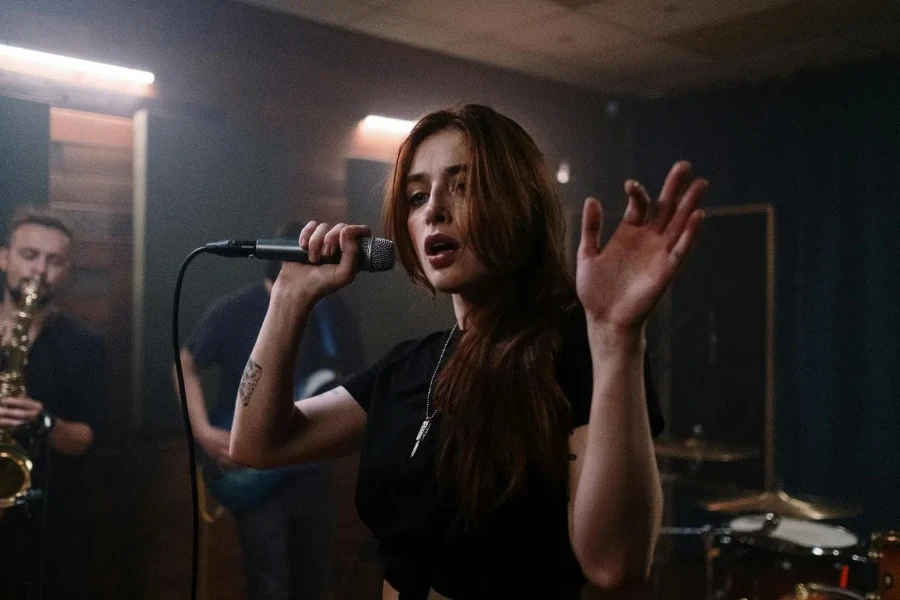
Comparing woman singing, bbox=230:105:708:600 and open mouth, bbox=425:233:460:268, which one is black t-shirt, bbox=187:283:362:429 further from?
open mouth, bbox=425:233:460:268

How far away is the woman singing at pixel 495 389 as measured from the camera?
0.81 meters

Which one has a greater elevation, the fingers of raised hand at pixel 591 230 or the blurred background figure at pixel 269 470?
the fingers of raised hand at pixel 591 230

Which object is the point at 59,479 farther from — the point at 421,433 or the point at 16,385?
the point at 421,433

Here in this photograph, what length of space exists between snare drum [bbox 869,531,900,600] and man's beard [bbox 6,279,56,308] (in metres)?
2.69

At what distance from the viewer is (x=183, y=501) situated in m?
2.55

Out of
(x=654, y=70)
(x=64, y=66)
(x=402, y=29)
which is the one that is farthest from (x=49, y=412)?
(x=654, y=70)

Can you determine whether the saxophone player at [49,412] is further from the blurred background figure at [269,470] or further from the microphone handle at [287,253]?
the microphone handle at [287,253]

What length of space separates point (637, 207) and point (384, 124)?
98.0 inches

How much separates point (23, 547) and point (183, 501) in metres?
0.48

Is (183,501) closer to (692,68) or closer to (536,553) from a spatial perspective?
(536,553)

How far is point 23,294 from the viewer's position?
7.25 ft

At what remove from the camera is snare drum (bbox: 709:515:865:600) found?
2695 mm

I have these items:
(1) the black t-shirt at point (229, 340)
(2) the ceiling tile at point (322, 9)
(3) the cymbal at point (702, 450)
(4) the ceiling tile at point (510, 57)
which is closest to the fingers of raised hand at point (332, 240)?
(1) the black t-shirt at point (229, 340)

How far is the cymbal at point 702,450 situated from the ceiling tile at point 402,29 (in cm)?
215
